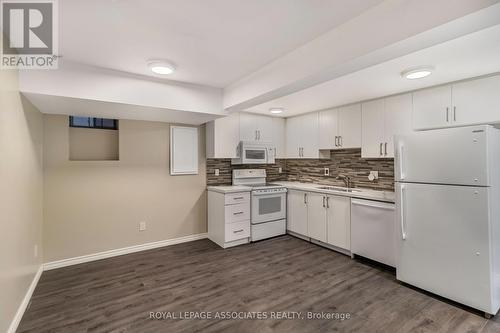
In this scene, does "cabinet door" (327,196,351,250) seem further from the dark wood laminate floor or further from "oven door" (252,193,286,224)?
"oven door" (252,193,286,224)

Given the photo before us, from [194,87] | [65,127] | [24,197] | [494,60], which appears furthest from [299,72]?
[65,127]

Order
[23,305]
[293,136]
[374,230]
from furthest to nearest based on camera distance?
[293,136] → [374,230] → [23,305]

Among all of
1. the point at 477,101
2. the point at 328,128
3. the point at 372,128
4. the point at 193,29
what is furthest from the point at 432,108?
the point at 193,29

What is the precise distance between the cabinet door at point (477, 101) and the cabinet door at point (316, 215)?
6.39 ft

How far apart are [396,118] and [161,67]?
3.02m

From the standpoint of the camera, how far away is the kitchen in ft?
5.85

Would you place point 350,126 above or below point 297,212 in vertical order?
above

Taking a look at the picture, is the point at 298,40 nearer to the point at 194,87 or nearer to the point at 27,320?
the point at 194,87

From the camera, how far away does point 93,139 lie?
140 inches

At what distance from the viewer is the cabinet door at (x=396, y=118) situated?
3115 millimetres

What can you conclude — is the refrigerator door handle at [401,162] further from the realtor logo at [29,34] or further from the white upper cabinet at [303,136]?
the realtor logo at [29,34]

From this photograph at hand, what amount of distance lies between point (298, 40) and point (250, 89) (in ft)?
3.07

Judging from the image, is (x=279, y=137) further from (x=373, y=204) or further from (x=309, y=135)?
(x=373, y=204)

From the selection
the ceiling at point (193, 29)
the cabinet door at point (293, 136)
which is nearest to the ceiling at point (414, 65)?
the ceiling at point (193, 29)
